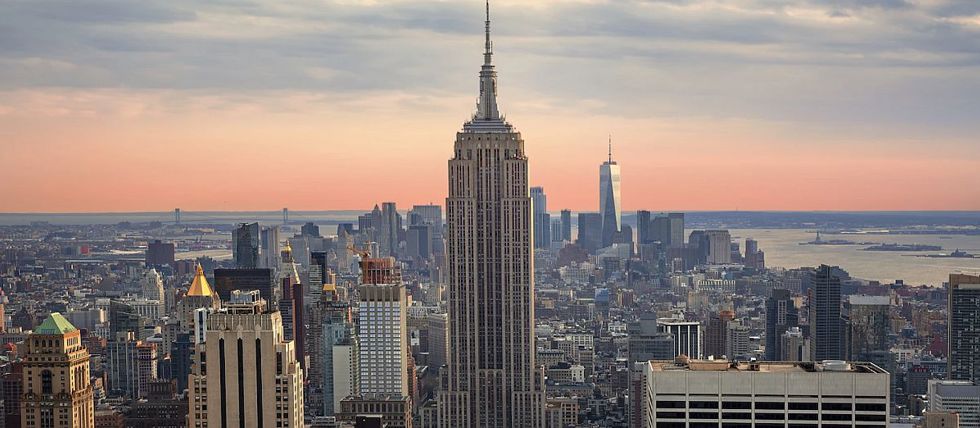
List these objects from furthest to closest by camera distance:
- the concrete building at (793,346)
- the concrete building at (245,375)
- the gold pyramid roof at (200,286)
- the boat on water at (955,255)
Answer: the concrete building at (793,346)
the boat on water at (955,255)
the gold pyramid roof at (200,286)
the concrete building at (245,375)

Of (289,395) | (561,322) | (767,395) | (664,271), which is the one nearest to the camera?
(767,395)

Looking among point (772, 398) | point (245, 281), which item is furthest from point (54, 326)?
point (772, 398)

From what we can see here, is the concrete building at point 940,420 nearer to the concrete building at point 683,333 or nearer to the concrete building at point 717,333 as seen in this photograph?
the concrete building at point 717,333

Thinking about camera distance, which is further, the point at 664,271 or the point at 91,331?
the point at 664,271

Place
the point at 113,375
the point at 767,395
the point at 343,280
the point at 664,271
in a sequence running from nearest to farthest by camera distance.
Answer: the point at 767,395 → the point at 113,375 → the point at 343,280 → the point at 664,271

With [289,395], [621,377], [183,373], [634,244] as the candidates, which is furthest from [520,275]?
[289,395]

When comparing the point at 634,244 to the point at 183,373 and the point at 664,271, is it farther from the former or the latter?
the point at 183,373

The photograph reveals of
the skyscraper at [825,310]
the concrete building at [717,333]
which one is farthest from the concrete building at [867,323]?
the concrete building at [717,333]
